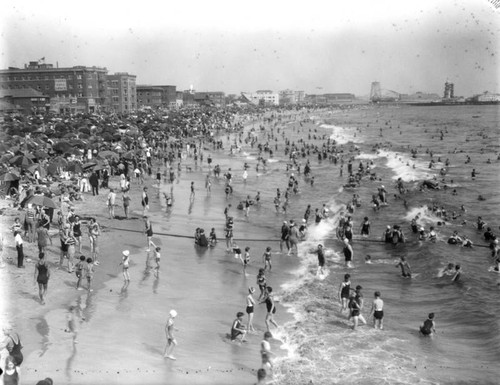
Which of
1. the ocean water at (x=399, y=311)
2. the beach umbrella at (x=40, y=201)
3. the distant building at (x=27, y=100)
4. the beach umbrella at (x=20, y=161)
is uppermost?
the distant building at (x=27, y=100)

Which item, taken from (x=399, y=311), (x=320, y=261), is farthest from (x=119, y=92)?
(x=399, y=311)

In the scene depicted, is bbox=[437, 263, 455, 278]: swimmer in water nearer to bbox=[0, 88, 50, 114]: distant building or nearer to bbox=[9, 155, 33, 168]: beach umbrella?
bbox=[9, 155, 33, 168]: beach umbrella

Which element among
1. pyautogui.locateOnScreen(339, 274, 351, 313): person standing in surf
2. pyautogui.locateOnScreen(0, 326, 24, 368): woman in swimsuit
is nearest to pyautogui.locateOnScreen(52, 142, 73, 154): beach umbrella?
pyautogui.locateOnScreen(339, 274, 351, 313): person standing in surf

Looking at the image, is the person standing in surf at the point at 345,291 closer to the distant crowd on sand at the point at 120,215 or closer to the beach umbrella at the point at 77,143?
the distant crowd on sand at the point at 120,215

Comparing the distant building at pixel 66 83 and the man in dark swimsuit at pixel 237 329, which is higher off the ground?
the distant building at pixel 66 83

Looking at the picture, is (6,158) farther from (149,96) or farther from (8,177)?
(149,96)

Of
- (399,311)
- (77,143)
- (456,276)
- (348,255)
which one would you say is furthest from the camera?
(77,143)

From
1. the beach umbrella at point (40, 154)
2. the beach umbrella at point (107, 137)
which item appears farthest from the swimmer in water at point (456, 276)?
the beach umbrella at point (107, 137)

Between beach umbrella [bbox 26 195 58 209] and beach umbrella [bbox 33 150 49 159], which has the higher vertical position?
beach umbrella [bbox 33 150 49 159]

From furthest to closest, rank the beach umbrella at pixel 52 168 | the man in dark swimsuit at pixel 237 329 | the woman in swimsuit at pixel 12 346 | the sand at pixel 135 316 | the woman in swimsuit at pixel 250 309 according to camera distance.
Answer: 1. the beach umbrella at pixel 52 168
2. the woman in swimsuit at pixel 250 309
3. the man in dark swimsuit at pixel 237 329
4. the sand at pixel 135 316
5. the woman in swimsuit at pixel 12 346
